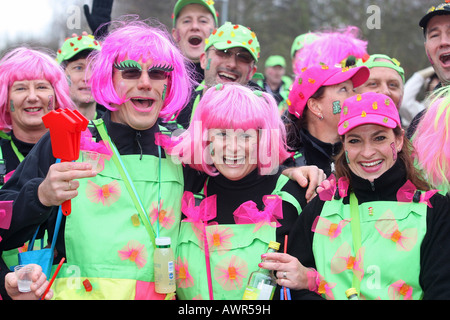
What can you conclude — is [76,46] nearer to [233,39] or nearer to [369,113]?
[233,39]

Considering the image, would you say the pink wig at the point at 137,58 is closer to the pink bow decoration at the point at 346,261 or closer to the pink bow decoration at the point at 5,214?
the pink bow decoration at the point at 5,214

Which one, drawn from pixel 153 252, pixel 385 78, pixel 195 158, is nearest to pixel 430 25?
pixel 385 78

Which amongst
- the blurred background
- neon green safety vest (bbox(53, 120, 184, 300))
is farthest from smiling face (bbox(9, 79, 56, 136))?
the blurred background

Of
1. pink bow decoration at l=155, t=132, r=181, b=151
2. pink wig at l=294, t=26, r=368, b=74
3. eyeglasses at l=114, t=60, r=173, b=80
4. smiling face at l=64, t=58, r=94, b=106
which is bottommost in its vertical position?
pink bow decoration at l=155, t=132, r=181, b=151

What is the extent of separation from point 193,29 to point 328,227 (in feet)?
10.4

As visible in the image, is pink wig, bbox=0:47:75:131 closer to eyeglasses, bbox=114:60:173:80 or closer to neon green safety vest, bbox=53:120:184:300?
eyeglasses, bbox=114:60:173:80

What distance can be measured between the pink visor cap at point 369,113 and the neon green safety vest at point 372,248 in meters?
0.41

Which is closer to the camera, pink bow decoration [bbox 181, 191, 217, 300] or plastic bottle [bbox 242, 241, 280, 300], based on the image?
plastic bottle [bbox 242, 241, 280, 300]

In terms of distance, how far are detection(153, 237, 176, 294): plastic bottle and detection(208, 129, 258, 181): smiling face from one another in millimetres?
531

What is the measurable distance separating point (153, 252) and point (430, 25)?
2.79 m

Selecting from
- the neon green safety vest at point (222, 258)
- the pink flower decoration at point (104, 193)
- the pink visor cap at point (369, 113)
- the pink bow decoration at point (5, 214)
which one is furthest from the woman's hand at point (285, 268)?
the pink bow decoration at point (5, 214)

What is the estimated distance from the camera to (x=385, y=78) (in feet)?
13.6

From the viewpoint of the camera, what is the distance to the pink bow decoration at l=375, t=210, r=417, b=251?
8.57 feet
